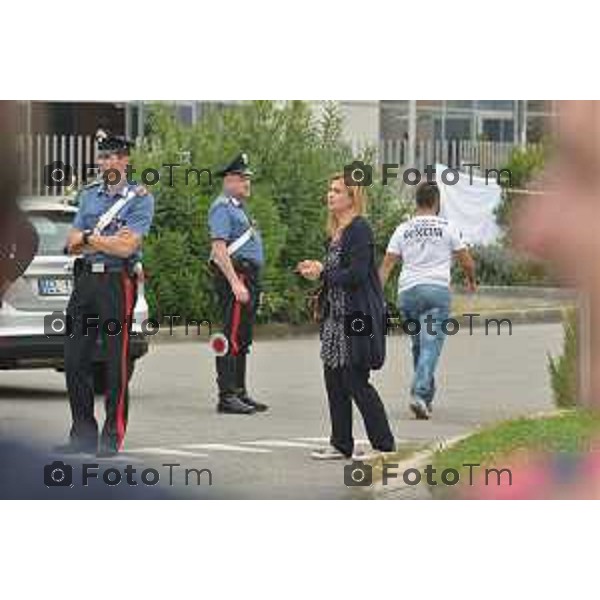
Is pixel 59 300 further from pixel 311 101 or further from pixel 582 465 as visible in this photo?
pixel 582 465

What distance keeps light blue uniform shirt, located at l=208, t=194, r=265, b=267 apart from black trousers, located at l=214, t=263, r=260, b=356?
0.27 ft

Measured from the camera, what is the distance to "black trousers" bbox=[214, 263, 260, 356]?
11891 millimetres

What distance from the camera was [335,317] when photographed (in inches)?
464

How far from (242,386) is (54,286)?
3.11 feet

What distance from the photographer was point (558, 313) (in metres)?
11.9

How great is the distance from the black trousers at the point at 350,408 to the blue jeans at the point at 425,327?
22 centimetres

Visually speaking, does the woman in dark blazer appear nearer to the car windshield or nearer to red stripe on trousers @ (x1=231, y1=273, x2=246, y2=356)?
red stripe on trousers @ (x1=231, y1=273, x2=246, y2=356)

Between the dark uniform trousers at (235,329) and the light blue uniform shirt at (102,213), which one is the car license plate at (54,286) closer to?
the light blue uniform shirt at (102,213)

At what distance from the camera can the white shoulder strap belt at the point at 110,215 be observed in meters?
11.7

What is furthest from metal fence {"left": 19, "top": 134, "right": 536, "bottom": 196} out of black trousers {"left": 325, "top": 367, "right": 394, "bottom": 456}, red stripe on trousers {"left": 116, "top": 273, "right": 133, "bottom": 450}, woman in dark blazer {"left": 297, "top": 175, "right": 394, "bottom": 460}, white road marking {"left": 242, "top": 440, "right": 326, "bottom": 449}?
white road marking {"left": 242, "top": 440, "right": 326, "bottom": 449}

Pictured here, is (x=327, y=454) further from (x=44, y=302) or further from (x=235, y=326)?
(x=44, y=302)

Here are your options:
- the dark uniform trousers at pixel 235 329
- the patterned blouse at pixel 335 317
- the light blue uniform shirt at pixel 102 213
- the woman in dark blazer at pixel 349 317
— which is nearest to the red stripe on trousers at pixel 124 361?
the light blue uniform shirt at pixel 102 213

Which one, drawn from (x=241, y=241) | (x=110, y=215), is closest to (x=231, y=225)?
(x=241, y=241)
